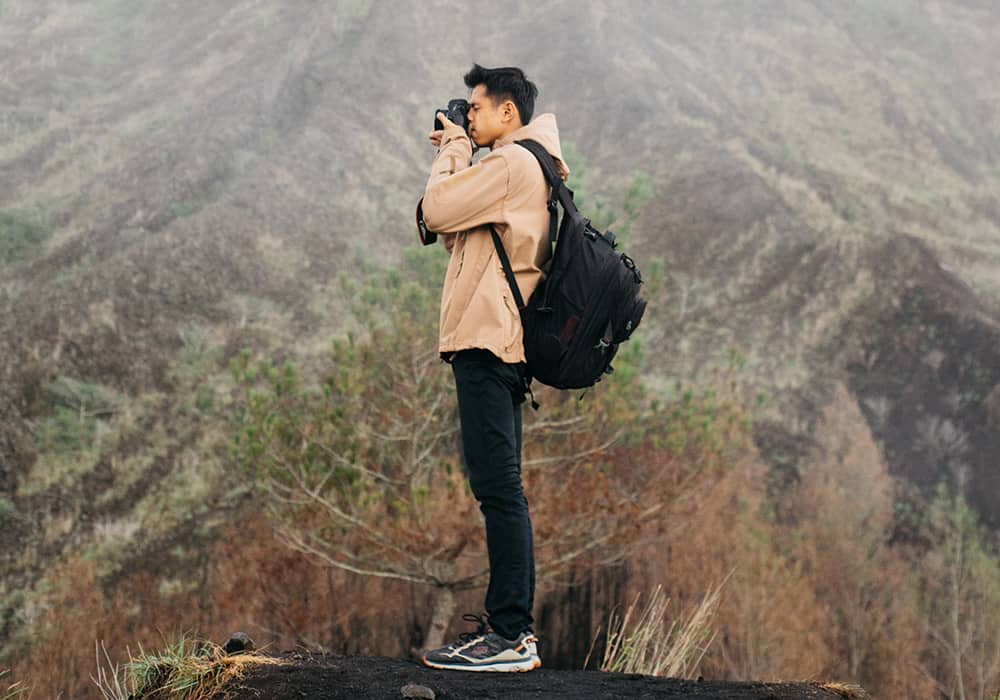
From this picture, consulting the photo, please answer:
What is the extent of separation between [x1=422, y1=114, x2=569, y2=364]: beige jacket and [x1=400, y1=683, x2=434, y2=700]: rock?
87cm

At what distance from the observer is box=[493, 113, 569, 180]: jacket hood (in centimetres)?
264

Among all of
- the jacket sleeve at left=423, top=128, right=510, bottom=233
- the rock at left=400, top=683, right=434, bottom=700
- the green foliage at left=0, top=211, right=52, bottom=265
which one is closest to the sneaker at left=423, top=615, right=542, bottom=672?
the rock at left=400, top=683, right=434, bottom=700

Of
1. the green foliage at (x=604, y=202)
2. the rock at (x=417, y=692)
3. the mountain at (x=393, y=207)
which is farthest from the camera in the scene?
the mountain at (x=393, y=207)

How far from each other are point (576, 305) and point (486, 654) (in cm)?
99

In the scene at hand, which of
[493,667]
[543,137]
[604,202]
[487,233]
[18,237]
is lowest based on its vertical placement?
[18,237]

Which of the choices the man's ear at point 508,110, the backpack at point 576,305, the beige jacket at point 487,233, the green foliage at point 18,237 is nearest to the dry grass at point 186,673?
the beige jacket at point 487,233

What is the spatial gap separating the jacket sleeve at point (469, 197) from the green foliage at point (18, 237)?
14938mm

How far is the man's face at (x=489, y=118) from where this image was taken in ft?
8.94

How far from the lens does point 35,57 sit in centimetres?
2305

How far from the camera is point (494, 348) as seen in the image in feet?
8.04

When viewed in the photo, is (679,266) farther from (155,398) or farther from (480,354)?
(480,354)

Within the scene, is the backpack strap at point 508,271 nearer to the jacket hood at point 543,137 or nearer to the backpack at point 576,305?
the backpack at point 576,305

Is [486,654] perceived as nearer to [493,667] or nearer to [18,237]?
[493,667]

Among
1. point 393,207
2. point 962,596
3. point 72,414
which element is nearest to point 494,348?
point 962,596
